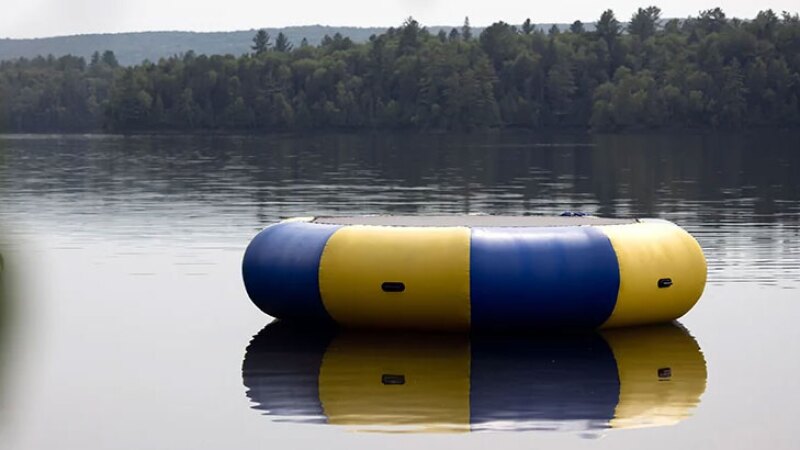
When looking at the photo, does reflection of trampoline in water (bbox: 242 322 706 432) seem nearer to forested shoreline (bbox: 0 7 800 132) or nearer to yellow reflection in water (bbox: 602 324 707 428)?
yellow reflection in water (bbox: 602 324 707 428)

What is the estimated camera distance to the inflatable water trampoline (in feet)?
40.7

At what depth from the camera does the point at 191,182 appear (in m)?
44.2

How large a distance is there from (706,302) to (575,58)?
156m

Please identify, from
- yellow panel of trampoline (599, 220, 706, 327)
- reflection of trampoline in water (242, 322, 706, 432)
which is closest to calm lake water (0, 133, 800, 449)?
reflection of trampoline in water (242, 322, 706, 432)

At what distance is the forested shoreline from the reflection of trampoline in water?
437 ft

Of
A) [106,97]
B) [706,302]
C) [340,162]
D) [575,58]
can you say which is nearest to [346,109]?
[575,58]

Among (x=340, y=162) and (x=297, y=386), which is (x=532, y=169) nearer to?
(x=340, y=162)

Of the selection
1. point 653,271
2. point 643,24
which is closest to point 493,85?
point 643,24

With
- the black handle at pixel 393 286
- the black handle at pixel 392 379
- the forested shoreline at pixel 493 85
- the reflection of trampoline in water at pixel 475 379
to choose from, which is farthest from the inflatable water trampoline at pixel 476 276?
the forested shoreline at pixel 493 85

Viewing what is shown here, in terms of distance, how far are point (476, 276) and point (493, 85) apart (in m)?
157

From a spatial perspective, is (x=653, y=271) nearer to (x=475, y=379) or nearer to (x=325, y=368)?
(x=475, y=379)

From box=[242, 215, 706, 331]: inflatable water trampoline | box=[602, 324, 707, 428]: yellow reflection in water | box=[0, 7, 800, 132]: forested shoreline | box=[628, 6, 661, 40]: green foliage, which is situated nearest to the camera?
box=[602, 324, 707, 428]: yellow reflection in water

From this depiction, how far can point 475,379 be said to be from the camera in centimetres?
1065

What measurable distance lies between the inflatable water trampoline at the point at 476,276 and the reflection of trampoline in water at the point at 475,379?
21 cm
